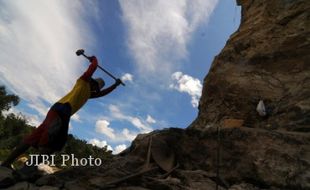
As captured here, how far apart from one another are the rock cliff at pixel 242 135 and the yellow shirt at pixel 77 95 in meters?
1.31

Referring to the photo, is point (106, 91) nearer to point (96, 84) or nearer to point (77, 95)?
point (96, 84)

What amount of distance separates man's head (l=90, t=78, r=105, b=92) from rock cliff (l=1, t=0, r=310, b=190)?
5.20 ft

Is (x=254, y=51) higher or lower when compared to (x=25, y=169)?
higher

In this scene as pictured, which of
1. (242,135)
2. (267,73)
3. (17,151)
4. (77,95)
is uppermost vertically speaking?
(267,73)

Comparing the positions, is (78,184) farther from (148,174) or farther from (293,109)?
(293,109)

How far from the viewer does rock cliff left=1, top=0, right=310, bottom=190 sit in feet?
20.4

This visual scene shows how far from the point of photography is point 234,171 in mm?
6539

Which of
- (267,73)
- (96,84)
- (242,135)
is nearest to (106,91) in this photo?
(96,84)

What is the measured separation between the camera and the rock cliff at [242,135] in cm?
622

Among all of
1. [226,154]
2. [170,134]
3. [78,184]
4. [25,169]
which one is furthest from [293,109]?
[25,169]

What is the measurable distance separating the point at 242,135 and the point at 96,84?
338 centimetres

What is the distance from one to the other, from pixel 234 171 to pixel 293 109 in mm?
2499

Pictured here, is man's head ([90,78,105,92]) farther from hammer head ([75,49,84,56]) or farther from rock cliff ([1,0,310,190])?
rock cliff ([1,0,310,190])

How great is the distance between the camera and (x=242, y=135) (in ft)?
22.7
